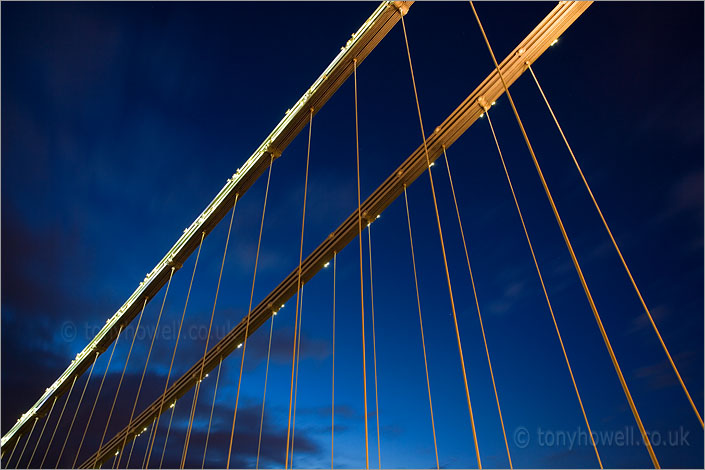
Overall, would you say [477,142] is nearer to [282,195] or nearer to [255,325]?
[282,195]

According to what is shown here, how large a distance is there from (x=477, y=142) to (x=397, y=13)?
13916mm

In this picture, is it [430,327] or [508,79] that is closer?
[508,79]

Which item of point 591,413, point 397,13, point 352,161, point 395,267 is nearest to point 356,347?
point 395,267

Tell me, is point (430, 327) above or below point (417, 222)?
below

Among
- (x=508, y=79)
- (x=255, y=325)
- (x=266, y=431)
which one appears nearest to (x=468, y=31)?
(x=508, y=79)

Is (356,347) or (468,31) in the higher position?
(468,31)

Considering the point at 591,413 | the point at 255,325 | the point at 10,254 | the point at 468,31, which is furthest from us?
the point at 591,413

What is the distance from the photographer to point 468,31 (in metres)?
12.6

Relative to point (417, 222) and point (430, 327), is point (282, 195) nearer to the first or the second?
point (417, 222)

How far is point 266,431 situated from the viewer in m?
33.8

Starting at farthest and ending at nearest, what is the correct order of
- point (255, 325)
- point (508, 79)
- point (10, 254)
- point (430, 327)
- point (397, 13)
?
1. point (430, 327)
2. point (10, 254)
3. point (255, 325)
4. point (397, 13)
5. point (508, 79)

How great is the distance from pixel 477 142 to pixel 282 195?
30.6 ft

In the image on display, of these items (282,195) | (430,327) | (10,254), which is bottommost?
(10,254)

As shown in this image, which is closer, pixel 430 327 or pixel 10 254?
pixel 10 254
